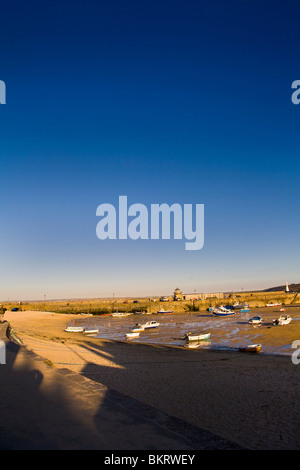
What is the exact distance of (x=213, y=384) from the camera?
52.3 ft

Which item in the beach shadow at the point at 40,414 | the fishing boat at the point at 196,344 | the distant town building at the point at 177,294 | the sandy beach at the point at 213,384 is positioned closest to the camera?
the beach shadow at the point at 40,414

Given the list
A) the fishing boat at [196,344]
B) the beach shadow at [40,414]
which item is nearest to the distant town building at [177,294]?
the fishing boat at [196,344]

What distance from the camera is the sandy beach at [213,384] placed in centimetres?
1012

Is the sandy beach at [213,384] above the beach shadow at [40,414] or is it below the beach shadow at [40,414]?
below

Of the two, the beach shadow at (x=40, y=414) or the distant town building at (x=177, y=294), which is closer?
the beach shadow at (x=40, y=414)

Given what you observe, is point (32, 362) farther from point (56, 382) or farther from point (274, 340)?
point (274, 340)

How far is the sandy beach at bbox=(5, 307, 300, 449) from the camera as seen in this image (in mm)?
10125

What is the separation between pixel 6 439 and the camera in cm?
691

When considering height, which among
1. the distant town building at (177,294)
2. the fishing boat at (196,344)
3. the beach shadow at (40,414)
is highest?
the beach shadow at (40,414)
